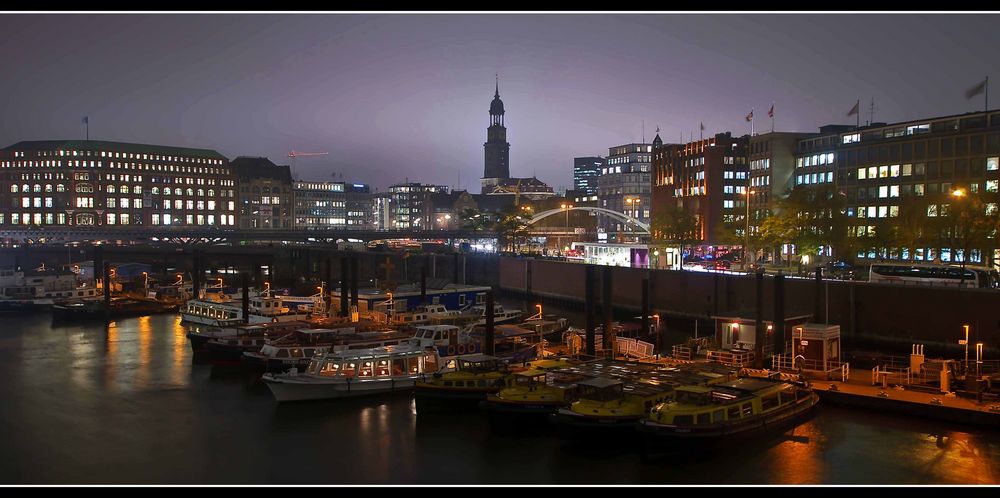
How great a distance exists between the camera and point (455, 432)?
2902cm

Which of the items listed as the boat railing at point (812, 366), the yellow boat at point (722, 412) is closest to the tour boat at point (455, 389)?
the yellow boat at point (722, 412)

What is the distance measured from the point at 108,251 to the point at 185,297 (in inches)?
1244

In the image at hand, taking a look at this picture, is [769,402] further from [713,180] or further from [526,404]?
[713,180]

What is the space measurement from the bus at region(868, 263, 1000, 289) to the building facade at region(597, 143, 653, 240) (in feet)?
363

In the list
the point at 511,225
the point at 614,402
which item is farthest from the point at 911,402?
the point at 511,225

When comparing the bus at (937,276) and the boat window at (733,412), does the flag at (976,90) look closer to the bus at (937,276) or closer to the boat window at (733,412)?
the bus at (937,276)

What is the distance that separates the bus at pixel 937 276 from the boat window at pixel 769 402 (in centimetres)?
2594

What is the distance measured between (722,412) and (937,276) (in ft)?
115

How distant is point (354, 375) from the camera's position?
34219 mm

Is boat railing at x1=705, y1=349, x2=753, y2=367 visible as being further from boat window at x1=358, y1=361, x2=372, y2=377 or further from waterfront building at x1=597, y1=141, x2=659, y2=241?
waterfront building at x1=597, y1=141, x2=659, y2=241

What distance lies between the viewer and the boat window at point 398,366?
35.0 meters
